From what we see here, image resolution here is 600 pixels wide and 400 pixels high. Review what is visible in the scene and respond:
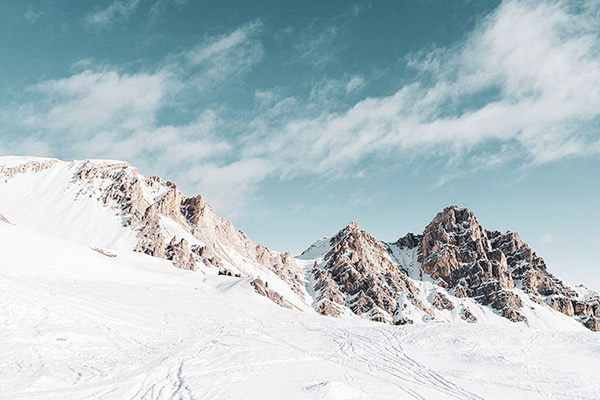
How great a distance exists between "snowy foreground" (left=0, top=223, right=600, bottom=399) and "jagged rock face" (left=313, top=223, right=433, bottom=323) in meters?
130

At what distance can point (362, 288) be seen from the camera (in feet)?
567

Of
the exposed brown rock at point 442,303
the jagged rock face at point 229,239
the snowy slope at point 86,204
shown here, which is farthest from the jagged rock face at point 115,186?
the exposed brown rock at point 442,303

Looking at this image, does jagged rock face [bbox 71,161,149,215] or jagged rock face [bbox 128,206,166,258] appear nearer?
jagged rock face [bbox 128,206,166,258]

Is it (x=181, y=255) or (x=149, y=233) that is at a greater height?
(x=149, y=233)

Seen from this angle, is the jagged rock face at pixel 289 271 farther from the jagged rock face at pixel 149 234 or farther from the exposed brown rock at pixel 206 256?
the jagged rock face at pixel 149 234

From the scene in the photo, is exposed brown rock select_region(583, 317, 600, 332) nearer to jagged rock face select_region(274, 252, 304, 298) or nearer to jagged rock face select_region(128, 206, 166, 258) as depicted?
jagged rock face select_region(274, 252, 304, 298)

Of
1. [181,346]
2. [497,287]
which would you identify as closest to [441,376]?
[181,346]

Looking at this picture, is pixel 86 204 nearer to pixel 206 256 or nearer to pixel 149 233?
pixel 149 233

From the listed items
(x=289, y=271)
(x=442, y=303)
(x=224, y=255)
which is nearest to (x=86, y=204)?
(x=224, y=255)

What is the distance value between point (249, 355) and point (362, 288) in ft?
542

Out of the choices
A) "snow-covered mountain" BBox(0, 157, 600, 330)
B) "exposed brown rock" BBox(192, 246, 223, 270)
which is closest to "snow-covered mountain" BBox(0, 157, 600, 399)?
"snow-covered mountain" BBox(0, 157, 600, 330)

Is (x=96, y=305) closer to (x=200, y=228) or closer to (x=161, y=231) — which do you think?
(x=161, y=231)

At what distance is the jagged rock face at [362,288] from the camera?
15700 centimetres

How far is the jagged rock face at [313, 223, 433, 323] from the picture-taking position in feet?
515
